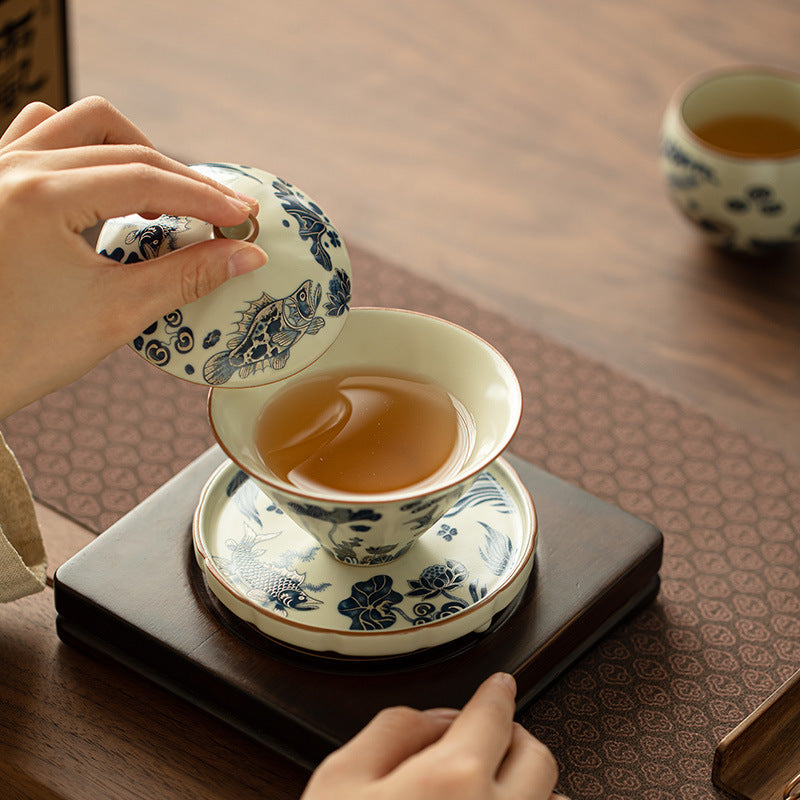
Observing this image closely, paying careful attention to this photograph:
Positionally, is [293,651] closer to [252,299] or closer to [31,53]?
[252,299]

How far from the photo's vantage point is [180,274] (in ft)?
2.49

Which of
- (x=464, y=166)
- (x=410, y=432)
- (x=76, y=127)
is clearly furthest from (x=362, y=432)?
(x=464, y=166)

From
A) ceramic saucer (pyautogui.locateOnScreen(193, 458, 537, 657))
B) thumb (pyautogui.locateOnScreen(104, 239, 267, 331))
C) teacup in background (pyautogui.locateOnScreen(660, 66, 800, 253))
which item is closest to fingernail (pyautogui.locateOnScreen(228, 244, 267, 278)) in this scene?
thumb (pyautogui.locateOnScreen(104, 239, 267, 331))

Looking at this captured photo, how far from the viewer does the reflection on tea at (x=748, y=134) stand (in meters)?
1.48

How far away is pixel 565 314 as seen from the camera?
1391 millimetres

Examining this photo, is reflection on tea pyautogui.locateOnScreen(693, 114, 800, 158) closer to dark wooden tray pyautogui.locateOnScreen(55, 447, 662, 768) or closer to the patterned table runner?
the patterned table runner

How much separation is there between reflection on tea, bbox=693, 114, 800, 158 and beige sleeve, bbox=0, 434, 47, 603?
36.6 inches

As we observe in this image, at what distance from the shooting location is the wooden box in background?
1445mm

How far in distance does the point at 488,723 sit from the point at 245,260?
0.33 meters

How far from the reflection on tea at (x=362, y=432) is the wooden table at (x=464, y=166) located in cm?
21

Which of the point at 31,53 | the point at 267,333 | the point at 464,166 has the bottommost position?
the point at 464,166

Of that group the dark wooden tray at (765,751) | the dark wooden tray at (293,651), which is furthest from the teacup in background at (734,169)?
the dark wooden tray at (765,751)

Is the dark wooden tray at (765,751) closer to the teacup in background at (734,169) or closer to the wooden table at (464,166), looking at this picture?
the wooden table at (464,166)

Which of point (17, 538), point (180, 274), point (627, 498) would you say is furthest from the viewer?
point (627, 498)
